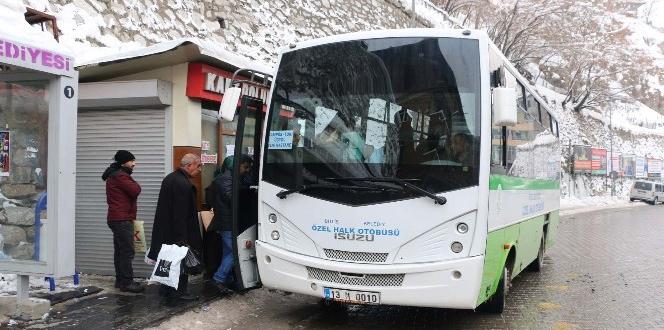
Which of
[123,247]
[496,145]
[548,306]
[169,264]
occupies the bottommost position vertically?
[548,306]

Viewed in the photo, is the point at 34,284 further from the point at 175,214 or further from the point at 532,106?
the point at 532,106

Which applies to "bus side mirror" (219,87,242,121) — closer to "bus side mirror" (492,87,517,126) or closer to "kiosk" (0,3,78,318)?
"kiosk" (0,3,78,318)

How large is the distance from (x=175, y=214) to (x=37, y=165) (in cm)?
147

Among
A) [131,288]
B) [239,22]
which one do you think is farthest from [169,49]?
[239,22]

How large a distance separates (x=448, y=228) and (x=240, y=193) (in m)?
2.43

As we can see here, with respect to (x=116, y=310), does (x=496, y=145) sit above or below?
above

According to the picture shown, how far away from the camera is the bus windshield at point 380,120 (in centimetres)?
536

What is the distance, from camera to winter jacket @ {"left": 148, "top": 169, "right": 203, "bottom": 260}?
21.6 feet

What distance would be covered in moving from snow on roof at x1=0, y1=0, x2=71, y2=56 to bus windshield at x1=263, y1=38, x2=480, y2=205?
87.9 inches

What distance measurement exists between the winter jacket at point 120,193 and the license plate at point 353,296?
266 centimetres

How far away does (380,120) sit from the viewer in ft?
18.3

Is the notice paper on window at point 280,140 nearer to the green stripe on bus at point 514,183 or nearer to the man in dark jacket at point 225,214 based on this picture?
the man in dark jacket at point 225,214

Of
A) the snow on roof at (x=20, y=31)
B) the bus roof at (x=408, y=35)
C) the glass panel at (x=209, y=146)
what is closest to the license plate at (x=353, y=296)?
the bus roof at (x=408, y=35)

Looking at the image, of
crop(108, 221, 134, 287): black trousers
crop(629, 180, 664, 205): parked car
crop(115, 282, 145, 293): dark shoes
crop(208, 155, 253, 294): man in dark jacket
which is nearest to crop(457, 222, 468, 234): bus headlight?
crop(208, 155, 253, 294): man in dark jacket
